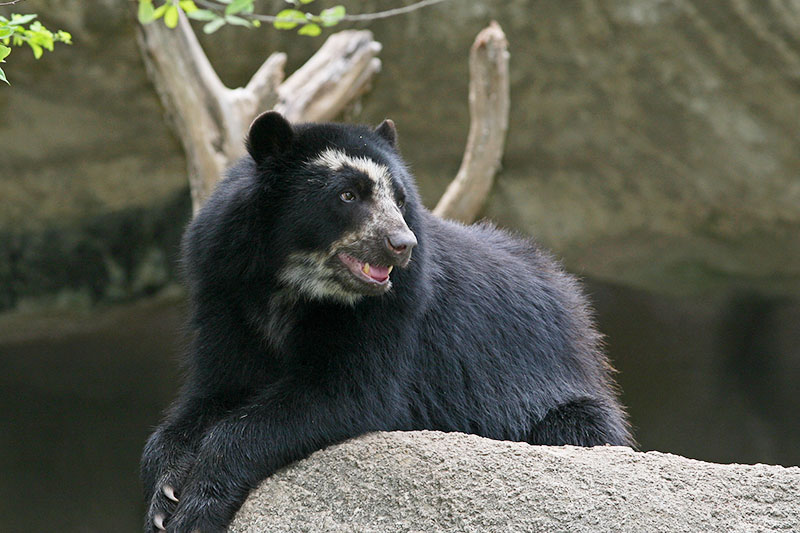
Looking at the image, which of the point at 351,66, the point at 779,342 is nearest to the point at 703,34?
the point at 351,66

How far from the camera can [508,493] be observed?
2.85 m

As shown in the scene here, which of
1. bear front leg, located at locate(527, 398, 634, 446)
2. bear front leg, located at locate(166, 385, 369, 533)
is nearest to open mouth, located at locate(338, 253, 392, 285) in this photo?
bear front leg, located at locate(166, 385, 369, 533)

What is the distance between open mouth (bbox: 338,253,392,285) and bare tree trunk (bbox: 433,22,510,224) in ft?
8.43

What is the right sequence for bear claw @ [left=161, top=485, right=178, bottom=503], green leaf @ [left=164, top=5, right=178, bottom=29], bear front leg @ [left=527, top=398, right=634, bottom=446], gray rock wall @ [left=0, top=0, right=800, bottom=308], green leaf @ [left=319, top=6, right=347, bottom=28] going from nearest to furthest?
bear claw @ [left=161, top=485, right=178, bottom=503]
bear front leg @ [left=527, top=398, right=634, bottom=446]
green leaf @ [left=164, top=5, right=178, bottom=29]
green leaf @ [left=319, top=6, right=347, bottom=28]
gray rock wall @ [left=0, top=0, right=800, bottom=308]

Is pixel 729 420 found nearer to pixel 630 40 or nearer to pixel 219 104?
pixel 630 40

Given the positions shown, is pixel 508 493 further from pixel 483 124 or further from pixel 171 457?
pixel 483 124

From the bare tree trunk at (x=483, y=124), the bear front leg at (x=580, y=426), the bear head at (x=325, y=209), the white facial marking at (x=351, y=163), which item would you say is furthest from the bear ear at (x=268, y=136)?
the bare tree trunk at (x=483, y=124)

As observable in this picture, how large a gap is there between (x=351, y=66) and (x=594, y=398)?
2.81 m

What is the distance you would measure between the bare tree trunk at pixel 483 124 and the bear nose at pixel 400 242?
2587 millimetres

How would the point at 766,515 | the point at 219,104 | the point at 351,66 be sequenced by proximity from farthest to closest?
the point at 351,66
the point at 219,104
the point at 766,515

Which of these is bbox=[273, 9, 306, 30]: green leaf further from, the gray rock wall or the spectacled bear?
the gray rock wall

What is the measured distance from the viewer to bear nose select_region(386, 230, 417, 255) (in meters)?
3.15

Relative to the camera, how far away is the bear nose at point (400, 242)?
315 cm

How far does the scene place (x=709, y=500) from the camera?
9.30 ft
